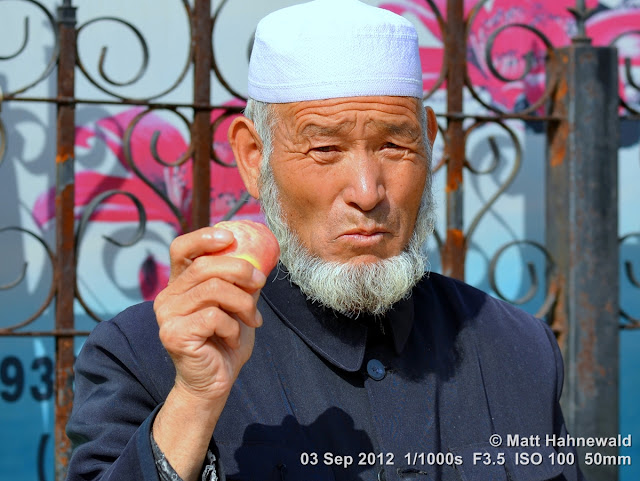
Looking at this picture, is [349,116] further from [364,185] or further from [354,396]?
[354,396]

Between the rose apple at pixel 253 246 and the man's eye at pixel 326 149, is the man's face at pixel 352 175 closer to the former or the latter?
the man's eye at pixel 326 149

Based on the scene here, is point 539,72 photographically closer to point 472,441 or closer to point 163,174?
point 163,174

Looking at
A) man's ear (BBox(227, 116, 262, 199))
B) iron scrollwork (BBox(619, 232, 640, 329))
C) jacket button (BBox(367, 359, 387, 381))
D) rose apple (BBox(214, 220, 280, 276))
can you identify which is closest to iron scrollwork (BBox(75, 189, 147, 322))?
man's ear (BBox(227, 116, 262, 199))

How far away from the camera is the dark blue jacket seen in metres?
1.91

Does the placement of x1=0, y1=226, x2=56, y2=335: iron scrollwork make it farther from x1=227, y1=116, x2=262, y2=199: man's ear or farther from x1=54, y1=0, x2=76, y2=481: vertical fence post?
x1=227, y1=116, x2=262, y2=199: man's ear

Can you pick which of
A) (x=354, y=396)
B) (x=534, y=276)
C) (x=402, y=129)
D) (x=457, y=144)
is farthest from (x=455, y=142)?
(x=354, y=396)

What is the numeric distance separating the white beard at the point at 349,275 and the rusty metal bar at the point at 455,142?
152cm

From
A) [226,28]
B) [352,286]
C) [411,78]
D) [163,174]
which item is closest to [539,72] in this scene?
[226,28]

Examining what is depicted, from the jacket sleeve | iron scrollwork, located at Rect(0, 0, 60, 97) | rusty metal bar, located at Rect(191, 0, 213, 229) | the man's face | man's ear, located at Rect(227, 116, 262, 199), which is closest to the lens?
the jacket sleeve

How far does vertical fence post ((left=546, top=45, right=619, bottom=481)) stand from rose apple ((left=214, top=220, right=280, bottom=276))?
2392mm

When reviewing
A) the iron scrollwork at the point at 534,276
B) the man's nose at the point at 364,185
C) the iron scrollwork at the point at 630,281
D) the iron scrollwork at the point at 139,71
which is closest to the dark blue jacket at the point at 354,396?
the man's nose at the point at 364,185

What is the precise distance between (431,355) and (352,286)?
30 cm

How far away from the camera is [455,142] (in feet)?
12.1

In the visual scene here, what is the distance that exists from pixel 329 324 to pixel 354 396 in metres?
0.19
